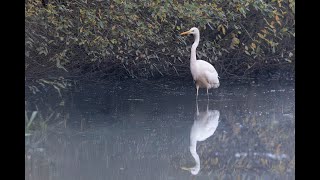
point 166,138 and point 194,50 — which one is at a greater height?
point 194,50

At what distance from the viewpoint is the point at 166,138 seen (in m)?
7.63

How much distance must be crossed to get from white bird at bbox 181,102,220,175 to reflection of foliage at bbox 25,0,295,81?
2.04 metres

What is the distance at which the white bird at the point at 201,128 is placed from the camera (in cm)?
662

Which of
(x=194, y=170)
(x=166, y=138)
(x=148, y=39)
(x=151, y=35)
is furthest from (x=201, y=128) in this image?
(x=148, y=39)

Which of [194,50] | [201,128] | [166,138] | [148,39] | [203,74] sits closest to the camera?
[166,138]

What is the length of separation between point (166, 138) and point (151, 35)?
4321mm

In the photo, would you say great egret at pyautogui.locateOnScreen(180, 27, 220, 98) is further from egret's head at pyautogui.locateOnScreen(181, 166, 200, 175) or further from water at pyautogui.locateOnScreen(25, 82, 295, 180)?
egret's head at pyautogui.locateOnScreen(181, 166, 200, 175)

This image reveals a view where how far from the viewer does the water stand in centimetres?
608

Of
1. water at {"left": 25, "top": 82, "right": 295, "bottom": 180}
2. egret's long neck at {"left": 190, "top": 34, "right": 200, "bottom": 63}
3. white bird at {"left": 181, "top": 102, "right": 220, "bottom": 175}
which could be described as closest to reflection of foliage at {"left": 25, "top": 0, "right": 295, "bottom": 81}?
egret's long neck at {"left": 190, "top": 34, "right": 200, "bottom": 63}

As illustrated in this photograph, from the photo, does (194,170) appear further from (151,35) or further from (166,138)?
(151,35)

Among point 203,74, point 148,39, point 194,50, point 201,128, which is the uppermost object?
point 148,39

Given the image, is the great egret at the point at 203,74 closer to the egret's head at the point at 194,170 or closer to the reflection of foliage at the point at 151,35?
the reflection of foliage at the point at 151,35

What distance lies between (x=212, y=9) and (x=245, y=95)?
4.87ft
